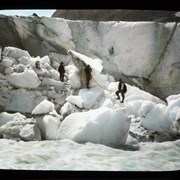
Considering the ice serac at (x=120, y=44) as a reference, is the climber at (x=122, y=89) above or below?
below

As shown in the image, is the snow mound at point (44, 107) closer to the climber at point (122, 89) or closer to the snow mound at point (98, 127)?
the snow mound at point (98, 127)

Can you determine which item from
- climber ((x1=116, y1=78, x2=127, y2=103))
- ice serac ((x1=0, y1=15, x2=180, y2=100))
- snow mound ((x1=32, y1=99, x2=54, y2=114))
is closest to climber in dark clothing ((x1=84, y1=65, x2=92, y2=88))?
ice serac ((x1=0, y1=15, x2=180, y2=100))

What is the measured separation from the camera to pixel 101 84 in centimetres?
324

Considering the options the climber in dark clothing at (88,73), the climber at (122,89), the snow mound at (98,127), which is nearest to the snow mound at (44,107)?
the snow mound at (98,127)

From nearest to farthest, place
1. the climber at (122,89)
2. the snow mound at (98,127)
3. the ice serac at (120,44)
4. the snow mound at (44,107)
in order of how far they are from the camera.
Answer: the snow mound at (98,127), the snow mound at (44,107), the climber at (122,89), the ice serac at (120,44)

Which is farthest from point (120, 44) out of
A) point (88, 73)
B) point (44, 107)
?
point (44, 107)

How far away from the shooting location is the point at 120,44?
3797 millimetres

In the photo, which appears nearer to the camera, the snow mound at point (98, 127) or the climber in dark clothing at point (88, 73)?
the snow mound at point (98, 127)

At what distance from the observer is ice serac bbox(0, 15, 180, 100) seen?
3.60m

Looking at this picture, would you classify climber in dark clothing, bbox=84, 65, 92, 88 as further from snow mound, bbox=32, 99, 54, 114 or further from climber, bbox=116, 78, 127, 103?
snow mound, bbox=32, 99, 54, 114

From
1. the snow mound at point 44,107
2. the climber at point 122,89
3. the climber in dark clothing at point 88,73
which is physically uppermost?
the climber in dark clothing at point 88,73

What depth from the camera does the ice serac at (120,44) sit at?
3.60 m

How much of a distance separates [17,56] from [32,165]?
4.40 feet
